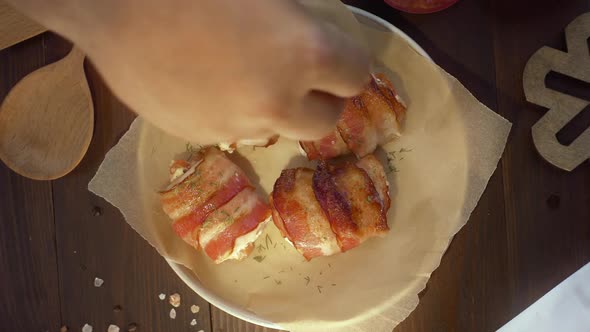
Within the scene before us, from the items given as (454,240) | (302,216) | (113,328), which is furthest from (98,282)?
(454,240)

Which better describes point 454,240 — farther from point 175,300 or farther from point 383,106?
point 175,300

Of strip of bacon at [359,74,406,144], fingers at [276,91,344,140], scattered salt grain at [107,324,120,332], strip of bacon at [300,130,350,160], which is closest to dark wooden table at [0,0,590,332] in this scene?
scattered salt grain at [107,324,120,332]

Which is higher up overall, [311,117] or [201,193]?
[311,117]

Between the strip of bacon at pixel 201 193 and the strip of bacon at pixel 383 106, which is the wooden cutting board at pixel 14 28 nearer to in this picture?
the strip of bacon at pixel 201 193

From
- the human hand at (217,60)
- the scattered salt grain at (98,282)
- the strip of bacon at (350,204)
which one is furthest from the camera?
the scattered salt grain at (98,282)

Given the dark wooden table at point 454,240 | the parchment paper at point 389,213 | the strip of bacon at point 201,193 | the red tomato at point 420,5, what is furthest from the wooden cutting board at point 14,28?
the red tomato at point 420,5

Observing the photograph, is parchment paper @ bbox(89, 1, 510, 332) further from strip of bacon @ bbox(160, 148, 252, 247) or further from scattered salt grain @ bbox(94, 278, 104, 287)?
scattered salt grain @ bbox(94, 278, 104, 287)
